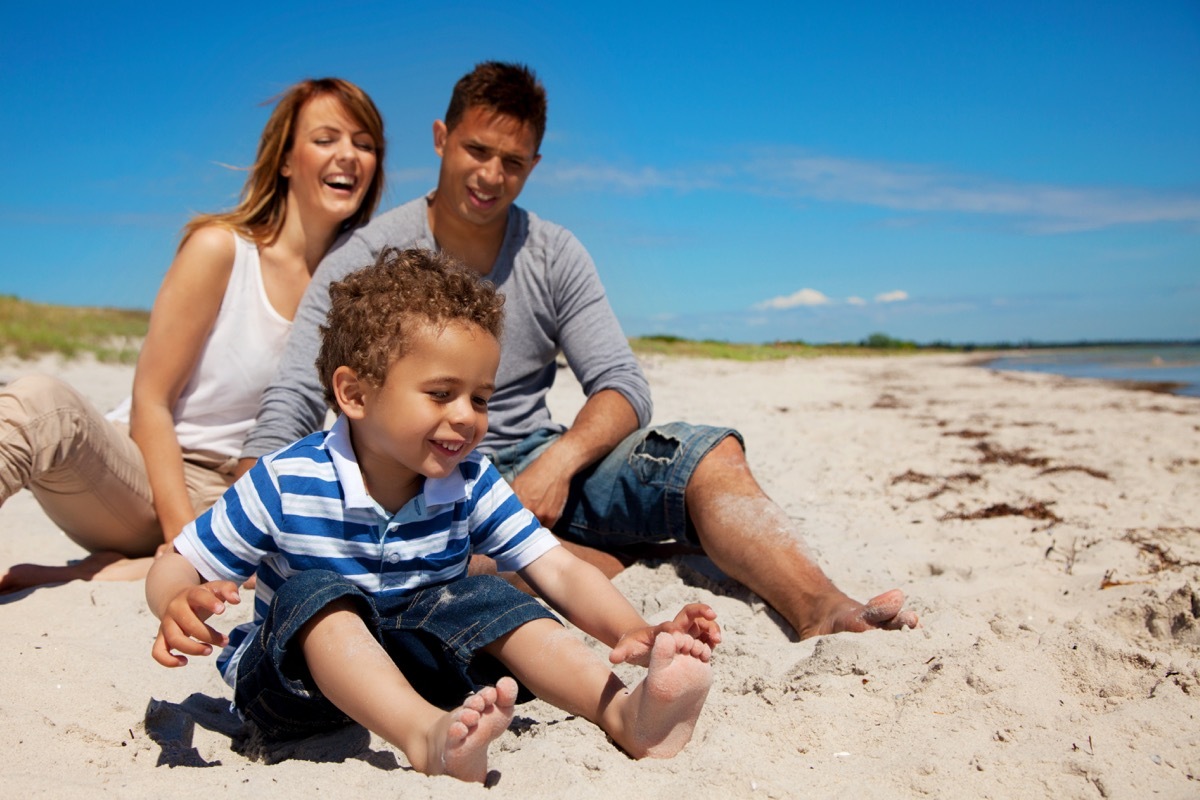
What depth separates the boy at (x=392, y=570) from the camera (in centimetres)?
174

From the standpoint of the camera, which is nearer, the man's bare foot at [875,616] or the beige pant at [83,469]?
the man's bare foot at [875,616]

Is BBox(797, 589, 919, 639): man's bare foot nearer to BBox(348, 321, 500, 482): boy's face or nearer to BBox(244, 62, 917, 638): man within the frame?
BBox(244, 62, 917, 638): man

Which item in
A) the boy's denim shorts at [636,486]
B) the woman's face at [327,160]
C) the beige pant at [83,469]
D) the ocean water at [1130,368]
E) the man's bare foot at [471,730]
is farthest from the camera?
the ocean water at [1130,368]

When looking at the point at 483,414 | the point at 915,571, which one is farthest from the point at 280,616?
the point at 915,571

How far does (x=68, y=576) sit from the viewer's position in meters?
2.94

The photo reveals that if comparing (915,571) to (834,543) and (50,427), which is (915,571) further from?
(50,427)

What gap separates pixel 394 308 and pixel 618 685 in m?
0.91

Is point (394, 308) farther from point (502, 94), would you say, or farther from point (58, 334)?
point (58, 334)

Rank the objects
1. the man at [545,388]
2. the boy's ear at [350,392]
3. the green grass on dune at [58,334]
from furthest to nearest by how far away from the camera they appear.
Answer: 1. the green grass on dune at [58,334]
2. the man at [545,388]
3. the boy's ear at [350,392]

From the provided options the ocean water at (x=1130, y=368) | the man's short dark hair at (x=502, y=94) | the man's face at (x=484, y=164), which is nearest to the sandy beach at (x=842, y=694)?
the man's face at (x=484, y=164)

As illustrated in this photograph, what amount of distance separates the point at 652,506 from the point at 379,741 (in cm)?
124

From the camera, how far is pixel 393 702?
1.67 meters

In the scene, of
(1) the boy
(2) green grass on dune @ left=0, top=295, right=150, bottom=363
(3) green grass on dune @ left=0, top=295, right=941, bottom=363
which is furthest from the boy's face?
(2) green grass on dune @ left=0, top=295, right=150, bottom=363

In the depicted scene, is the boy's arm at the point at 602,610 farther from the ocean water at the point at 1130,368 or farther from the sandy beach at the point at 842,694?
the ocean water at the point at 1130,368
